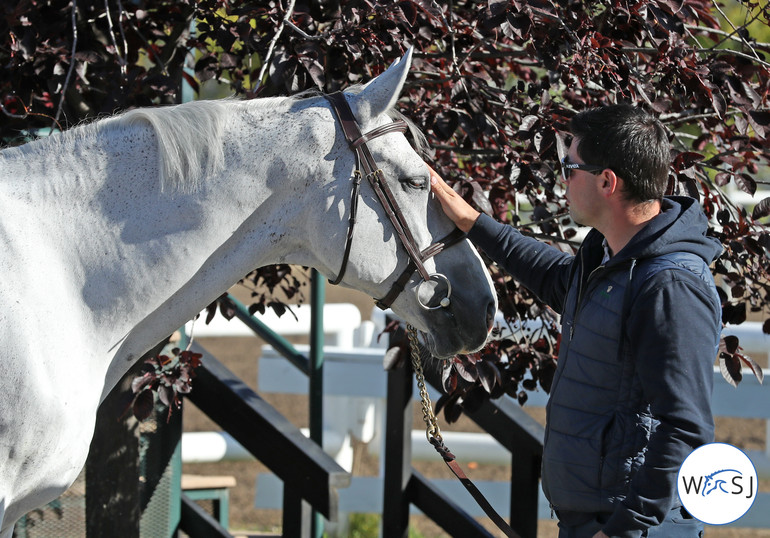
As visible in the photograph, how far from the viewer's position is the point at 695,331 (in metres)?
1.71

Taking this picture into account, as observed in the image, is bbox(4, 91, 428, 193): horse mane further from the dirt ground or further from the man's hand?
the dirt ground

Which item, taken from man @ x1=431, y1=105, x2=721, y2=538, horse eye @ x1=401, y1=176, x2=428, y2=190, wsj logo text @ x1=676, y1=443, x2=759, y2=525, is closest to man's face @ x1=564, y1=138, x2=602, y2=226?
man @ x1=431, y1=105, x2=721, y2=538

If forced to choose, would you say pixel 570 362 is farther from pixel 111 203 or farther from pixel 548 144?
pixel 111 203

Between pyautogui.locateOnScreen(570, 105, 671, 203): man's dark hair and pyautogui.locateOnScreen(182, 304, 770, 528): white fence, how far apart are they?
2.52 m

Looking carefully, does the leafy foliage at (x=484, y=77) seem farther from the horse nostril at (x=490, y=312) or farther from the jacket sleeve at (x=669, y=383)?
the jacket sleeve at (x=669, y=383)

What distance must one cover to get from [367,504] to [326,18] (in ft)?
9.52

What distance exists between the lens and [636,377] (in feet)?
5.98

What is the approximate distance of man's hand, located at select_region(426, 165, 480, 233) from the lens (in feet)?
7.47

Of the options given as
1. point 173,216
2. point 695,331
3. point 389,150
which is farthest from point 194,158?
point 695,331

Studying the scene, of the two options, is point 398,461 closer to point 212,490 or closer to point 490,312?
point 212,490

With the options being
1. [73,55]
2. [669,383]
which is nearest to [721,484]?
[669,383]

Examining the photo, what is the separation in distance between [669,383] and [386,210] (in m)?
0.84

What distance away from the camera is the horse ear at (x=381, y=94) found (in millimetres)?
2104

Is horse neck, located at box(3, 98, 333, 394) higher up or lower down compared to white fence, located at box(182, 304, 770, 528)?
higher up
